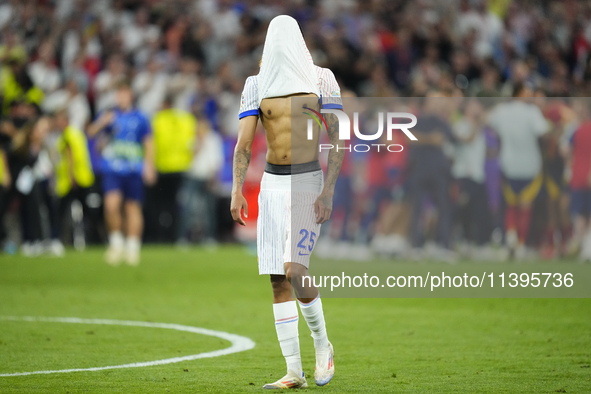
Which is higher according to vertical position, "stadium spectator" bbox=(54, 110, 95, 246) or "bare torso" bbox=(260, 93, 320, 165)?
"bare torso" bbox=(260, 93, 320, 165)

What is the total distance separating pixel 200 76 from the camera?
2128 centimetres

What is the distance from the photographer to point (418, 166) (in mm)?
15500

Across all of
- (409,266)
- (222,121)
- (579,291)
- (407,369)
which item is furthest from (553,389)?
(222,121)

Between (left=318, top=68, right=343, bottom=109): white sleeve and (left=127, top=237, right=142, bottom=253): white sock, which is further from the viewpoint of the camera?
(left=127, top=237, right=142, bottom=253): white sock

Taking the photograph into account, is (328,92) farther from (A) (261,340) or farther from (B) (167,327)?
(B) (167,327)

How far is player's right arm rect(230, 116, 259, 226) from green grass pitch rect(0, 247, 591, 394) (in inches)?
45.1

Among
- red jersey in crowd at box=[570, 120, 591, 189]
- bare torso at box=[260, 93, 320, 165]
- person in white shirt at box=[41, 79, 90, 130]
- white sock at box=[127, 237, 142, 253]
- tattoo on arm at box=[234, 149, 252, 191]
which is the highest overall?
person in white shirt at box=[41, 79, 90, 130]

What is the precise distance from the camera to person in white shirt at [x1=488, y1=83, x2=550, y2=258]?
1527 cm

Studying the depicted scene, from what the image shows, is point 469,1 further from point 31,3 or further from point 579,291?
point 579,291

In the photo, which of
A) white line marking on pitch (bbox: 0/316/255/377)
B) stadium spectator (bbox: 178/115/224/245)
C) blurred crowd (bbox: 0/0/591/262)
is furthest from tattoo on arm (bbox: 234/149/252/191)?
stadium spectator (bbox: 178/115/224/245)

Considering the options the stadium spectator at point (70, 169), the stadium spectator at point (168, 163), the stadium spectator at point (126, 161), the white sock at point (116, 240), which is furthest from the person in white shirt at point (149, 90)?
the white sock at point (116, 240)

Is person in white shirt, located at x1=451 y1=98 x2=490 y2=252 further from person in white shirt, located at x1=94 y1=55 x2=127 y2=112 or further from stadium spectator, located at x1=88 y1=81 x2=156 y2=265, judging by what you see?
person in white shirt, located at x1=94 y1=55 x2=127 y2=112

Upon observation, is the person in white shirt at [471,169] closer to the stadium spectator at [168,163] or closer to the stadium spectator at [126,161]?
the stadium spectator at [126,161]

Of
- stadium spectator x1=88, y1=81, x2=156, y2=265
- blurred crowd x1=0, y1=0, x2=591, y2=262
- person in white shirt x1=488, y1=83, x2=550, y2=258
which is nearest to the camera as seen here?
stadium spectator x1=88, y1=81, x2=156, y2=265
